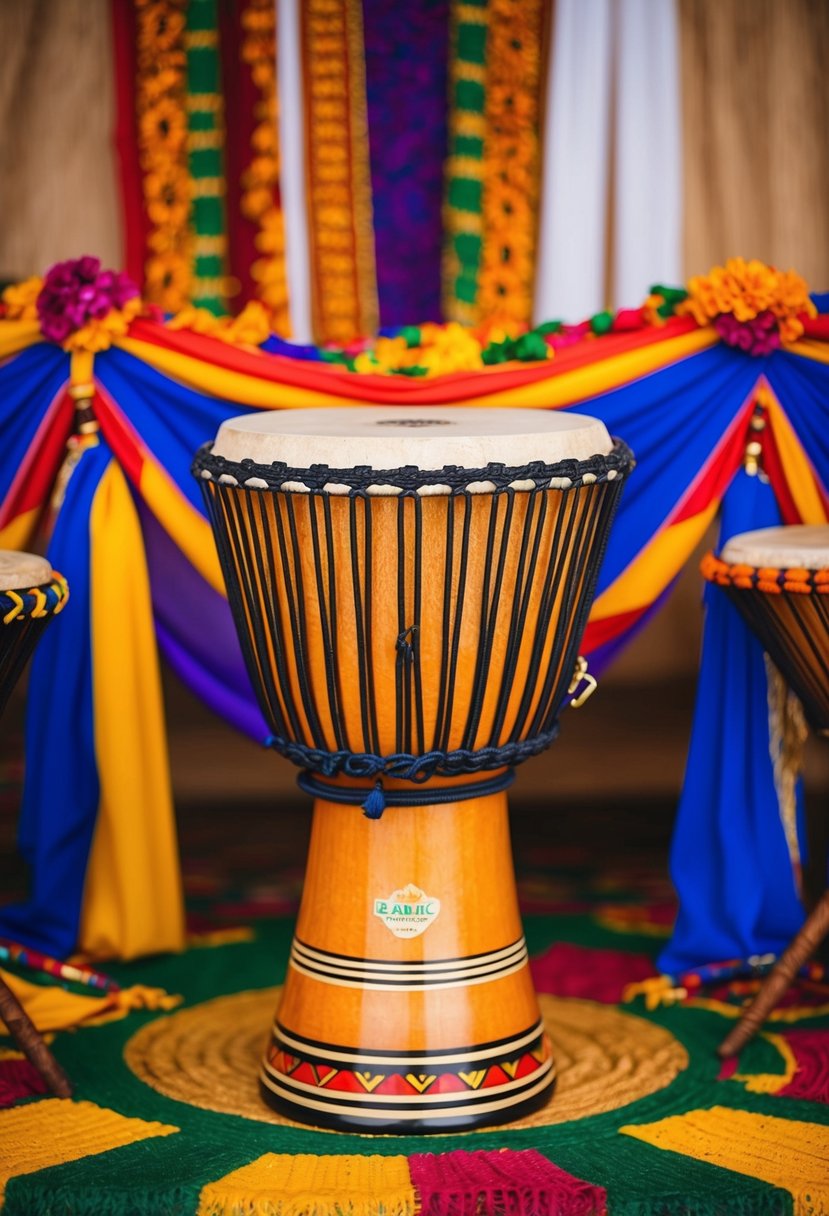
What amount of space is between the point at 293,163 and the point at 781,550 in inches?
71.0

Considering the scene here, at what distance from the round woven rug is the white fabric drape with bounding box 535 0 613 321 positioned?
1716 mm

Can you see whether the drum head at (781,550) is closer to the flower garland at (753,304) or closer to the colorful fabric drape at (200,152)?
the flower garland at (753,304)

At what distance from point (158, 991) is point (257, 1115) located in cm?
44

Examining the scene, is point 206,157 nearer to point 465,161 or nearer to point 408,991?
point 465,161

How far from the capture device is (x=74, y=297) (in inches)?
104

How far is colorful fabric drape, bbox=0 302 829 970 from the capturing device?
266 centimetres

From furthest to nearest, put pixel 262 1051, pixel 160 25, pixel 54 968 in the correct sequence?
pixel 160 25 → pixel 54 968 → pixel 262 1051

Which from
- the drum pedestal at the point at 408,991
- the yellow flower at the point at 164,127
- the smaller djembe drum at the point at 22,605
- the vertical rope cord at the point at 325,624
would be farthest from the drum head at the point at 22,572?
the yellow flower at the point at 164,127

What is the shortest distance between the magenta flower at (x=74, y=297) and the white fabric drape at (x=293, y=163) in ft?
3.26

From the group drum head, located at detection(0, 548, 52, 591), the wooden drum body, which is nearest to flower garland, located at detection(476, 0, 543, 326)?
the wooden drum body

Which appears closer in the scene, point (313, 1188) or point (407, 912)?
point (313, 1188)

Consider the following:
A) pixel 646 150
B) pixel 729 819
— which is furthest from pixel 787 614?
pixel 646 150

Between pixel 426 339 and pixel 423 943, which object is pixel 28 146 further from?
pixel 423 943

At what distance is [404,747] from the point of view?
7.15 ft
